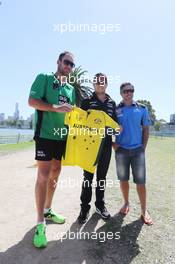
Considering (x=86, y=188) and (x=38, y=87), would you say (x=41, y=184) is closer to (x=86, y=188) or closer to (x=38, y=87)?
(x=86, y=188)

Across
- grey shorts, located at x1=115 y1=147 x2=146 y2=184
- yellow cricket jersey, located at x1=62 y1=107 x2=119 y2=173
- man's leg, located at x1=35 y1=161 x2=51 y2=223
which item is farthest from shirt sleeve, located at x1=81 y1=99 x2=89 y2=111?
man's leg, located at x1=35 y1=161 x2=51 y2=223

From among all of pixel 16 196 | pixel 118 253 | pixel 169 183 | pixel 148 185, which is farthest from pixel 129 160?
pixel 169 183

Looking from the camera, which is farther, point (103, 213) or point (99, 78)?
point (103, 213)

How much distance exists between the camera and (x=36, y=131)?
420 cm

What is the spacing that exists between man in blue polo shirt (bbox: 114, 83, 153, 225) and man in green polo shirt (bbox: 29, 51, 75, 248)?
3.28ft

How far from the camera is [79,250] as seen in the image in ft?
12.7

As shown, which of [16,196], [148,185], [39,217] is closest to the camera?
[39,217]

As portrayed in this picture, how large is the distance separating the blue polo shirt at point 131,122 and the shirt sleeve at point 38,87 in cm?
141

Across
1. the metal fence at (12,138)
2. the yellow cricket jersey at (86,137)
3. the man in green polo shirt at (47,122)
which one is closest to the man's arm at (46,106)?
the man in green polo shirt at (47,122)

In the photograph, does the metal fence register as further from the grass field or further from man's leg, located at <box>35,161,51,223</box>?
man's leg, located at <box>35,161,51,223</box>

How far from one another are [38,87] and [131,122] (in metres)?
1.64

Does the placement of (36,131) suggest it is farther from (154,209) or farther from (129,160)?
(154,209)

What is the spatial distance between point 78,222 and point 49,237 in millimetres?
716

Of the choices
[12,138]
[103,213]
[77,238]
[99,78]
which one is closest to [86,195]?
[103,213]
